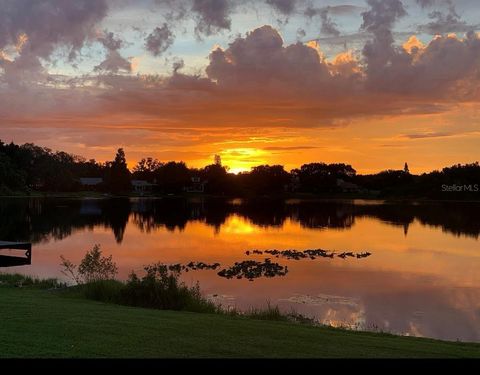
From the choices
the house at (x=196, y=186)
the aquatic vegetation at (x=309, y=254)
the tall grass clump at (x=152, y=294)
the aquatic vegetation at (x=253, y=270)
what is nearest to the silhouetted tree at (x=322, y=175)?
the house at (x=196, y=186)

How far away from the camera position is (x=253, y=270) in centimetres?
2505

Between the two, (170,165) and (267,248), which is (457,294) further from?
(170,165)

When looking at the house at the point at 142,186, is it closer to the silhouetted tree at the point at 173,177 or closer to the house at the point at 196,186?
the silhouetted tree at the point at 173,177

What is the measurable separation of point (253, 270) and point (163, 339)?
1817cm

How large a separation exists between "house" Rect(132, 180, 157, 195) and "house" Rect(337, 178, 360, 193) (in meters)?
51.8

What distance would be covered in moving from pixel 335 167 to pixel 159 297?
444 feet

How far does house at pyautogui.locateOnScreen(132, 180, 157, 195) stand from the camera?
450ft

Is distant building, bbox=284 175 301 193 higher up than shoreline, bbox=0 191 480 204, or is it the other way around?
distant building, bbox=284 175 301 193

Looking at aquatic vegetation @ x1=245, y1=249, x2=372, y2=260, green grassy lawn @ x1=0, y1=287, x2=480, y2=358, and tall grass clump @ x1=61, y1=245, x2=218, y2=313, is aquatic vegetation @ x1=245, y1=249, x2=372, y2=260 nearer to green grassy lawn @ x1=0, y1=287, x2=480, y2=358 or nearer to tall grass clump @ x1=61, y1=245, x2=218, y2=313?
tall grass clump @ x1=61, y1=245, x2=218, y2=313

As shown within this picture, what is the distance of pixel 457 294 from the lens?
2023 centimetres

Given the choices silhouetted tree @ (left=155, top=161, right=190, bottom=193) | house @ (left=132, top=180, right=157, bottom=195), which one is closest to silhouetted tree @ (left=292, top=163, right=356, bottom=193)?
silhouetted tree @ (left=155, top=161, right=190, bottom=193)

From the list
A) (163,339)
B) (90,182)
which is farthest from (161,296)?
(90,182)

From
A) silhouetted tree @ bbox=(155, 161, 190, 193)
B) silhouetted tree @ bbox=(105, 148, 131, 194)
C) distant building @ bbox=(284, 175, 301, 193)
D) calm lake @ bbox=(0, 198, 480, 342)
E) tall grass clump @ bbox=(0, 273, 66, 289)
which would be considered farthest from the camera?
distant building @ bbox=(284, 175, 301, 193)

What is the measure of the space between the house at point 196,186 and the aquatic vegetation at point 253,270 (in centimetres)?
11318
